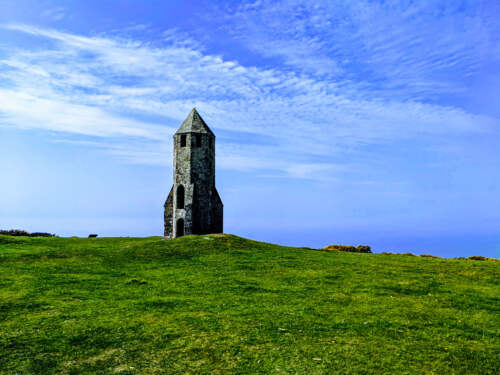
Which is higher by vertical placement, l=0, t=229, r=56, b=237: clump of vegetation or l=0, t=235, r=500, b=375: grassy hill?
l=0, t=229, r=56, b=237: clump of vegetation

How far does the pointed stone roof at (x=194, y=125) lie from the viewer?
1816 inches

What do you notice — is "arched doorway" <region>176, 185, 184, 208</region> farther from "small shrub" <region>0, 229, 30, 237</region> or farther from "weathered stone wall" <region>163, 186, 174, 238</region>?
"small shrub" <region>0, 229, 30, 237</region>

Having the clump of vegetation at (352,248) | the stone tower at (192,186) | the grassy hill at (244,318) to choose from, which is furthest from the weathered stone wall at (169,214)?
the grassy hill at (244,318)

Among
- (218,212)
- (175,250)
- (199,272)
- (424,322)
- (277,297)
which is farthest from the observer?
(218,212)

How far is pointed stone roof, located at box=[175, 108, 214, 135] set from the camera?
151 ft

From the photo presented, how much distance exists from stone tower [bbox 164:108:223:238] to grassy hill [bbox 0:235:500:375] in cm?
1792

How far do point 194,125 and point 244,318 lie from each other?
34784 mm

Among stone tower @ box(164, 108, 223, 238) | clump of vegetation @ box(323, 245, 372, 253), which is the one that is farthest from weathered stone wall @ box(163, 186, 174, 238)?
clump of vegetation @ box(323, 245, 372, 253)

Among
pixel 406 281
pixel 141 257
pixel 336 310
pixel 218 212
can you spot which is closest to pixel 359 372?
pixel 336 310

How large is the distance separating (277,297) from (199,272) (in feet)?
24.2

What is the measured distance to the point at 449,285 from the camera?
2242cm

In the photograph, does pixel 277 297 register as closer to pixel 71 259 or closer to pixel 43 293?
pixel 43 293

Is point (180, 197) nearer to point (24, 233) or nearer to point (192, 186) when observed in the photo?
point (192, 186)

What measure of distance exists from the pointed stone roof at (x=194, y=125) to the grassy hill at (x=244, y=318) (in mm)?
22098
